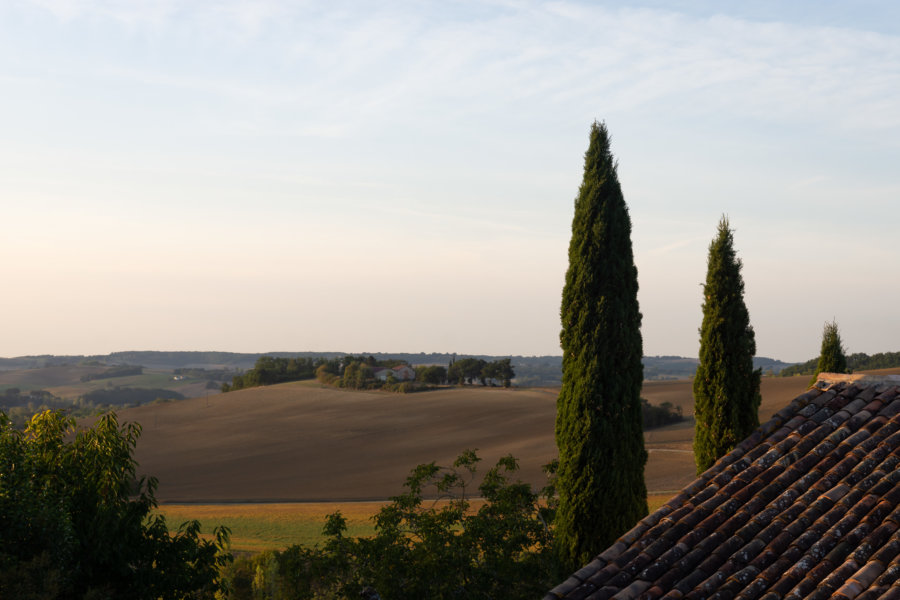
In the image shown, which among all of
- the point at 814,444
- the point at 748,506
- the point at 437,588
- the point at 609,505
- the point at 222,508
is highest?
the point at 814,444

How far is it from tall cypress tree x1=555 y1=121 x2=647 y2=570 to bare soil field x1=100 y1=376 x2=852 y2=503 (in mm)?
34536

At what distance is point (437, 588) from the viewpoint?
13.0 m

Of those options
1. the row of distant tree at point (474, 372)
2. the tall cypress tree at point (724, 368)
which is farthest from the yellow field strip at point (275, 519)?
the row of distant tree at point (474, 372)

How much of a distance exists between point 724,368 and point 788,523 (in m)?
5.70

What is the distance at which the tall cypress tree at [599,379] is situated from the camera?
1329cm

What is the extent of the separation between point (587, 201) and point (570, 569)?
20.9 ft

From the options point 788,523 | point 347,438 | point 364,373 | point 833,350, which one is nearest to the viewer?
point 788,523

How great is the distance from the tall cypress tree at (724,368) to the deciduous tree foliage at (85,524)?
8303mm

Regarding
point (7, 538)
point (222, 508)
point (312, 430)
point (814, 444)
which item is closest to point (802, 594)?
point (814, 444)

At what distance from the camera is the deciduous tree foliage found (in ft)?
34.1

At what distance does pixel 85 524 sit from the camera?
11742 mm

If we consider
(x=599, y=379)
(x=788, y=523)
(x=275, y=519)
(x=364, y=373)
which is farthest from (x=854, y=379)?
(x=364, y=373)

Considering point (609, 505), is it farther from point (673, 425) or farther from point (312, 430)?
point (312, 430)

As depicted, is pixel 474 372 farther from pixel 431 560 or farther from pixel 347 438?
pixel 431 560
